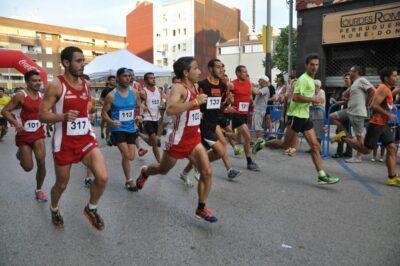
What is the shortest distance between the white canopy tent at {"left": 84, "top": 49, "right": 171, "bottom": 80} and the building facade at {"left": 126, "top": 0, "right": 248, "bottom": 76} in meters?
50.0

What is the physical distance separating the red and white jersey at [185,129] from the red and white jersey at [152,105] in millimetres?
3171

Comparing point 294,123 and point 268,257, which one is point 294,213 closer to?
point 268,257

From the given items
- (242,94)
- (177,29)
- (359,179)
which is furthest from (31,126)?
(177,29)

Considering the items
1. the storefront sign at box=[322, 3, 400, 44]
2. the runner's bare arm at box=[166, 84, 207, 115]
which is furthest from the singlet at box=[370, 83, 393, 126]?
the storefront sign at box=[322, 3, 400, 44]

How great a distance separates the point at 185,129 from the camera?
13.6 feet

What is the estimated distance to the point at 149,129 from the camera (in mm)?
7238

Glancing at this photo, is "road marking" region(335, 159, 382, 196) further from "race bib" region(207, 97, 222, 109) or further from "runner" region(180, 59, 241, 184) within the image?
"race bib" region(207, 97, 222, 109)

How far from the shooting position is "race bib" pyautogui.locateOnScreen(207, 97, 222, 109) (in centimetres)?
563

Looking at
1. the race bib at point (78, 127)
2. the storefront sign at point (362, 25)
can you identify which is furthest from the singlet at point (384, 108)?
the storefront sign at point (362, 25)

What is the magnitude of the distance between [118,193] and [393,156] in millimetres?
4206

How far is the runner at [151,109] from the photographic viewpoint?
7180mm

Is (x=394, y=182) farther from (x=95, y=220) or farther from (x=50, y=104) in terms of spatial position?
(x=50, y=104)

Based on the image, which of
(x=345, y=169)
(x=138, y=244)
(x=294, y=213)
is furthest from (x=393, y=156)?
(x=138, y=244)

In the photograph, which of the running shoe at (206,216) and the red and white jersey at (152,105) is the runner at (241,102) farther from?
the running shoe at (206,216)
